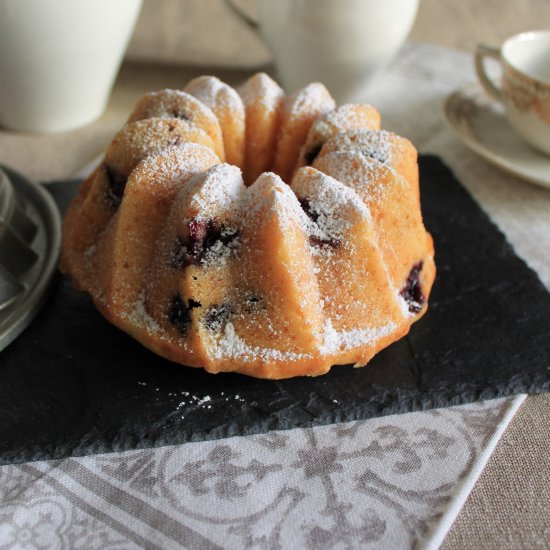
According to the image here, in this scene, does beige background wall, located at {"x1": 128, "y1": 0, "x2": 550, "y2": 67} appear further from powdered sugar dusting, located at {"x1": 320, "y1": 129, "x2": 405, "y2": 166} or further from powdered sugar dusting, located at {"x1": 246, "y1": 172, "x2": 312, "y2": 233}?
powdered sugar dusting, located at {"x1": 246, "y1": 172, "x2": 312, "y2": 233}

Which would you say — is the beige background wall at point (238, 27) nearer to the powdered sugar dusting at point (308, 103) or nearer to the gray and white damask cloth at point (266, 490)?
the powdered sugar dusting at point (308, 103)

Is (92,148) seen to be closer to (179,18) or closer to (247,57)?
(247,57)

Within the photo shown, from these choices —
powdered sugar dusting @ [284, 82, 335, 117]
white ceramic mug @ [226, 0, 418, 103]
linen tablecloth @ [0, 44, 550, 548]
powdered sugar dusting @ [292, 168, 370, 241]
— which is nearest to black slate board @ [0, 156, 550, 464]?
linen tablecloth @ [0, 44, 550, 548]

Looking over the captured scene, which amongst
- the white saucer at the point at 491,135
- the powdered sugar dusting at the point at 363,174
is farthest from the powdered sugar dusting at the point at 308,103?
the white saucer at the point at 491,135

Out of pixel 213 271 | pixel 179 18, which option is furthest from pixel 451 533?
pixel 179 18

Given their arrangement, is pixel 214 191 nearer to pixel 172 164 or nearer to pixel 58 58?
pixel 172 164

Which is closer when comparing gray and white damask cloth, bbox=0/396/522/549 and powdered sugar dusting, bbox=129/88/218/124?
gray and white damask cloth, bbox=0/396/522/549

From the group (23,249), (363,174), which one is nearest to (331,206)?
(363,174)
